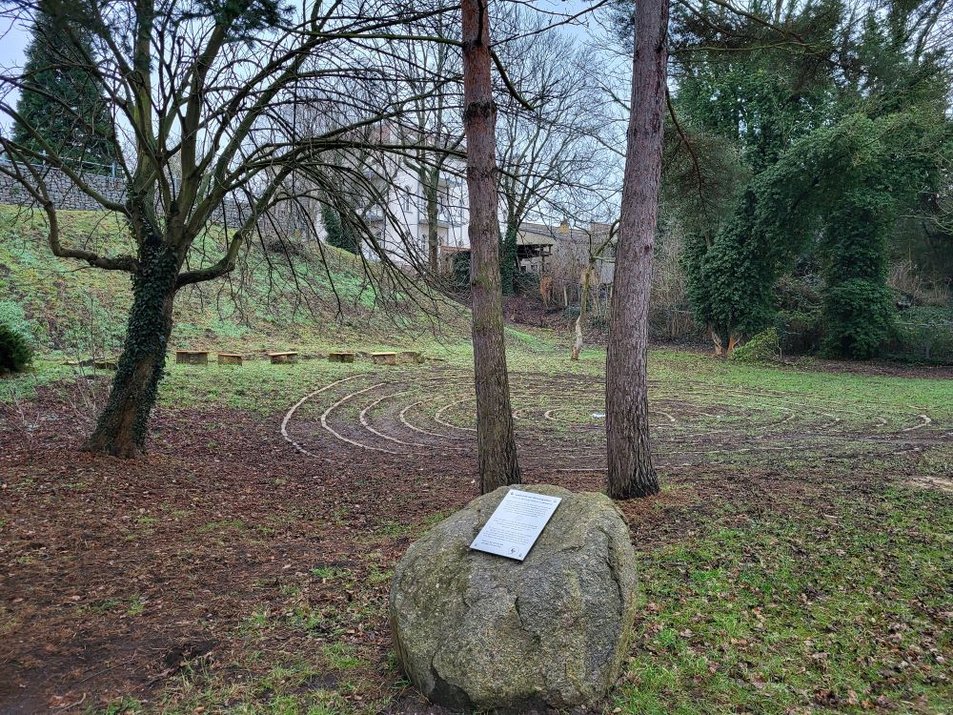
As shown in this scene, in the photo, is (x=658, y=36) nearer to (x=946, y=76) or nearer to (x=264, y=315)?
(x=946, y=76)

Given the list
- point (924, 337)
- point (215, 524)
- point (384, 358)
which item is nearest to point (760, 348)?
point (924, 337)

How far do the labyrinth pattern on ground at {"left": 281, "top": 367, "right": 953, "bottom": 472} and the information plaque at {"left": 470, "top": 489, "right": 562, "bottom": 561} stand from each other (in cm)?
436

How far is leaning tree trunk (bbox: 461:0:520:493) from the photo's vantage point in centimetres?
529

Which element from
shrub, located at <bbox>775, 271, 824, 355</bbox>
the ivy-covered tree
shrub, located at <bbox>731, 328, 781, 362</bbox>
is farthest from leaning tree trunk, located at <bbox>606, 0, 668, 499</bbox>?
shrub, located at <bbox>775, 271, 824, 355</bbox>

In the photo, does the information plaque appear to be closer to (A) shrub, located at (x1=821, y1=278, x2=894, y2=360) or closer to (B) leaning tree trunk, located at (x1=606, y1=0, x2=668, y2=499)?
(B) leaning tree trunk, located at (x1=606, y1=0, x2=668, y2=499)

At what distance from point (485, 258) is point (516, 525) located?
2.77 metres

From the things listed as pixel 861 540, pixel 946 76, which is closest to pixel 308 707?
pixel 861 540

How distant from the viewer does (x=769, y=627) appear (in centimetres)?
353

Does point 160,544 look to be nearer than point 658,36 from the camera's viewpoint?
Yes

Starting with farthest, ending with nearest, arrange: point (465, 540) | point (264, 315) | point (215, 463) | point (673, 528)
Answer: point (264, 315), point (215, 463), point (673, 528), point (465, 540)

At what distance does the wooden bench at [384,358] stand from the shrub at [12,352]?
8.01 metres

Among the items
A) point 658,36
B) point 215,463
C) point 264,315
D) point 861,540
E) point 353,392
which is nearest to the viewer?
point 861,540

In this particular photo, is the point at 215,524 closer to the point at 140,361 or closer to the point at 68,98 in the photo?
the point at 140,361

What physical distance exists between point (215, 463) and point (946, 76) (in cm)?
1439
